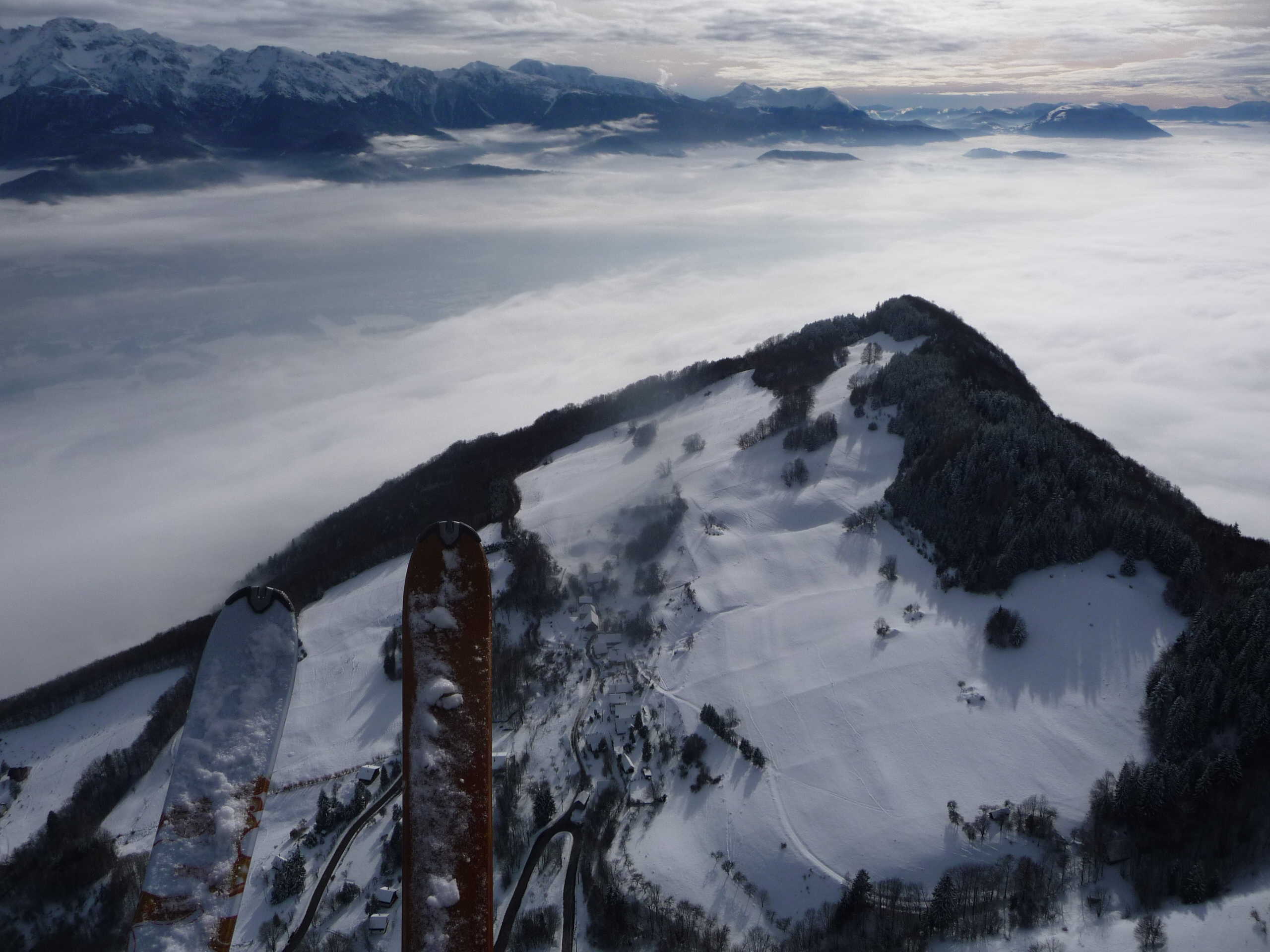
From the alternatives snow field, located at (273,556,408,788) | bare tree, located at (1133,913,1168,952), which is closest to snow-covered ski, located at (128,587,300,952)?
bare tree, located at (1133,913,1168,952)

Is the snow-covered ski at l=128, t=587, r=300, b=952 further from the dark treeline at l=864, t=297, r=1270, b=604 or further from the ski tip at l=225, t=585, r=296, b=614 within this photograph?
the dark treeline at l=864, t=297, r=1270, b=604

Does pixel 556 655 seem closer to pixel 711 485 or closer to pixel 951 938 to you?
pixel 711 485

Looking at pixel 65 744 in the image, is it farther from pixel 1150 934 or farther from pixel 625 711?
pixel 1150 934

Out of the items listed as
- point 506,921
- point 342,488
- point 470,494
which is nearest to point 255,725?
point 506,921

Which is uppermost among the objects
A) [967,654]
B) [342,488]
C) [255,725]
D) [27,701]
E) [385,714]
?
[255,725]

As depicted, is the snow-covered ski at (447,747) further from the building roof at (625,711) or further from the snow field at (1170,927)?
the building roof at (625,711)

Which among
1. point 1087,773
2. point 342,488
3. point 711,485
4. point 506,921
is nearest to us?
point 506,921
